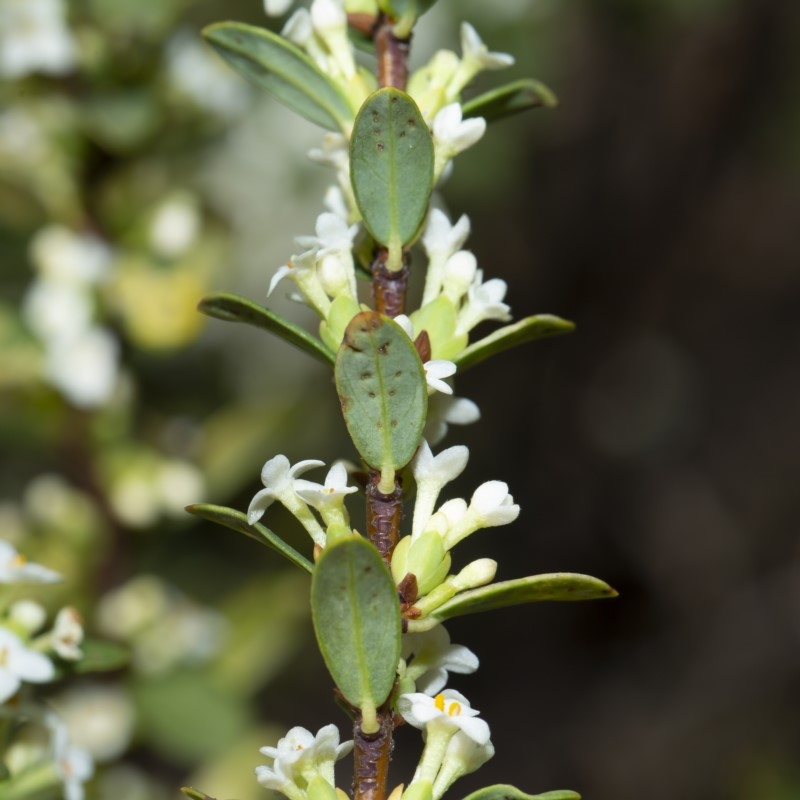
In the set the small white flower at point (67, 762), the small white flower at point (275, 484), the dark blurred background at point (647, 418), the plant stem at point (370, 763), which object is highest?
the small white flower at point (275, 484)

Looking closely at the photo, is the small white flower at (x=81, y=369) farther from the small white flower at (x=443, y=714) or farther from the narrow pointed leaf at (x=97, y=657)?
the small white flower at (x=443, y=714)

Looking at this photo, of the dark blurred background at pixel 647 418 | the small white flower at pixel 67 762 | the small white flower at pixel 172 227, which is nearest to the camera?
the small white flower at pixel 67 762

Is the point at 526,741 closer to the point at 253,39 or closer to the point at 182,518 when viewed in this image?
the point at 182,518

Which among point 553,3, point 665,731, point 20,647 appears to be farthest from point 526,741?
point 20,647

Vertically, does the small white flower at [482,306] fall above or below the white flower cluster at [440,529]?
above

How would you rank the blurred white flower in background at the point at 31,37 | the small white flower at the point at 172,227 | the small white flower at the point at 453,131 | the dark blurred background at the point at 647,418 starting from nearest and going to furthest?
1. the small white flower at the point at 453,131
2. the blurred white flower in background at the point at 31,37
3. the small white flower at the point at 172,227
4. the dark blurred background at the point at 647,418

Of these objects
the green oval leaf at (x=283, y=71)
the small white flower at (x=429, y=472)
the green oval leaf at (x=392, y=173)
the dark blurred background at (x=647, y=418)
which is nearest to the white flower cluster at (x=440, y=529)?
the small white flower at (x=429, y=472)

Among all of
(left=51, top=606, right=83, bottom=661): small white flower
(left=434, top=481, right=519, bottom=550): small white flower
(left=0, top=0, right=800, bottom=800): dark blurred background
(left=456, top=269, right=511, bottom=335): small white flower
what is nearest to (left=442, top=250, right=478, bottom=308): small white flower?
(left=456, top=269, right=511, bottom=335): small white flower

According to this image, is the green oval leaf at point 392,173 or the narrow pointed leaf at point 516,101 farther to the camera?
the narrow pointed leaf at point 516,101
